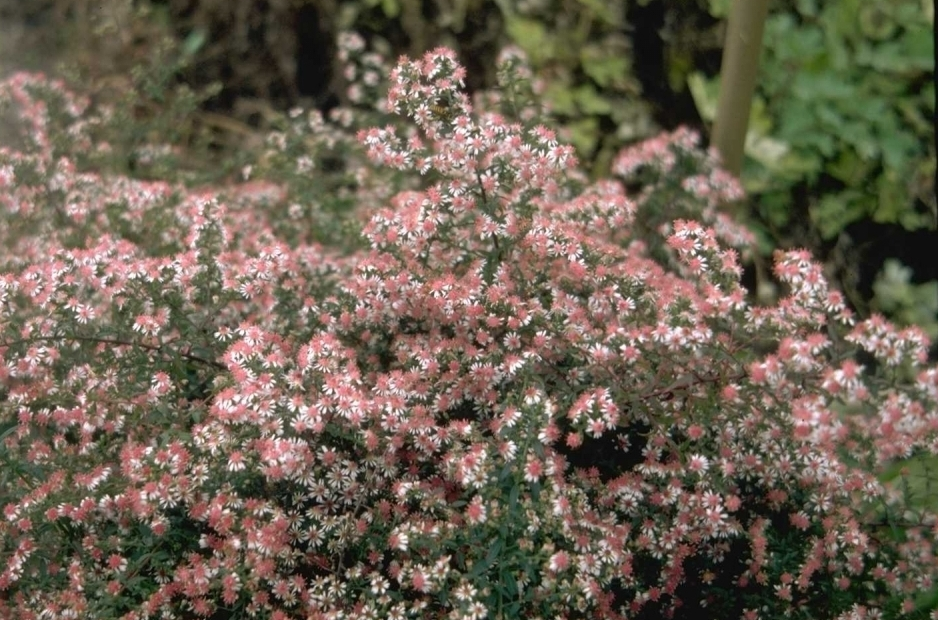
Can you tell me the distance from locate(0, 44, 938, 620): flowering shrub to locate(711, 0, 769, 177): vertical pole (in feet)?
3.66

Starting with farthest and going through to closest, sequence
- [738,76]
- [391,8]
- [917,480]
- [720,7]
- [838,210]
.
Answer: [391,8]
[838,210]
[720,7]
[738,76]
[917,480]

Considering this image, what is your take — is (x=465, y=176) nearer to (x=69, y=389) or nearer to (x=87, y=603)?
(x=69, y=389)

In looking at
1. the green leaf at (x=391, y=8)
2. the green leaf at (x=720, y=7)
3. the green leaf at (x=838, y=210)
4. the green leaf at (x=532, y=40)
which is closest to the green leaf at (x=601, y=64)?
the green leaf at (x=532, y=40)

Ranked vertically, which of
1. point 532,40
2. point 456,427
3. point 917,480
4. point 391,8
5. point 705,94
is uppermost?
point 391,8

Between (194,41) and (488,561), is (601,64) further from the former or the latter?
(488,561)

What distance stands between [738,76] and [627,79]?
102 cm

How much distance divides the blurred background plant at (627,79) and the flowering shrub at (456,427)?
4.67ft

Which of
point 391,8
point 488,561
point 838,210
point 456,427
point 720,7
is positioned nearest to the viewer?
point 488,561

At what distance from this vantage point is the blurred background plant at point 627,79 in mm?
4020

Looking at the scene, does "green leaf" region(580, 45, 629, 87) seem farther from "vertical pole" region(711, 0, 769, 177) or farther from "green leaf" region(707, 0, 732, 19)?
"vertical pole" region(711, 0, 769, 177)

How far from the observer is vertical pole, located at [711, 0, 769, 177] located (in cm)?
323

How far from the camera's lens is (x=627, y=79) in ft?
14.1

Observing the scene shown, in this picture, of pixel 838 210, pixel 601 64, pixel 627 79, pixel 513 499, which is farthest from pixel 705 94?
pixel 513 499

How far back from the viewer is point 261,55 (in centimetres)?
479
